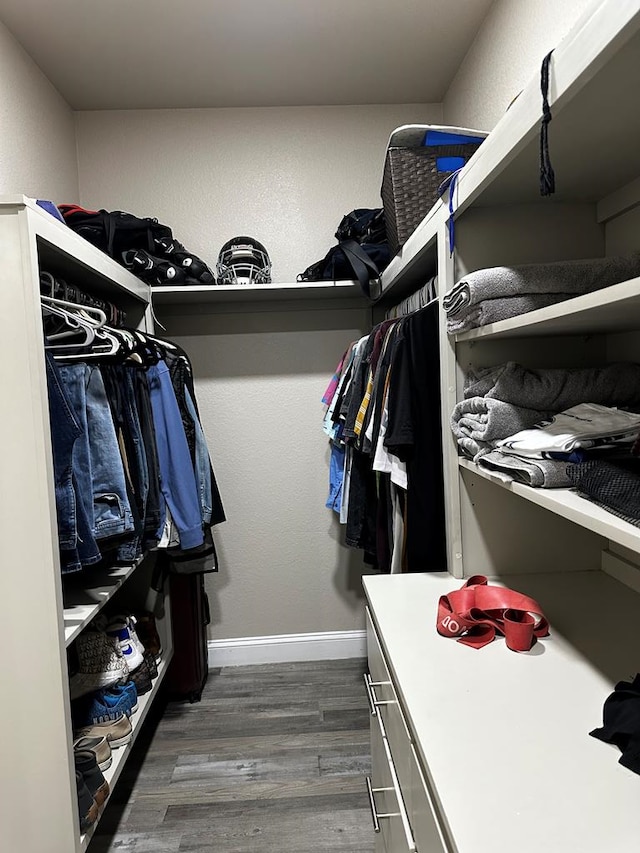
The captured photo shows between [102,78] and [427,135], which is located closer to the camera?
[427,135]

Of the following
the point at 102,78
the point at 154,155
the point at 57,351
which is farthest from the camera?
the point at 154,155

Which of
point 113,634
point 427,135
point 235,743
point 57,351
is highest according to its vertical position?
point 427,135

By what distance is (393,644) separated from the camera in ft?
3.96

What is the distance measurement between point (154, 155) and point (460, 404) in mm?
2147

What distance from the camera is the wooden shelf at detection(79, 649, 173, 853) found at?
4.92ft

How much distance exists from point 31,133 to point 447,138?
1.63 metres

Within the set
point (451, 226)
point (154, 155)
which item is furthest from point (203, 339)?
point (451, 226)

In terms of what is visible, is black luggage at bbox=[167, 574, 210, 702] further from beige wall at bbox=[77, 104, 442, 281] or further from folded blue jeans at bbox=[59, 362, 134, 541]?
beige wall at bbox=[77, 104, 442, 281]

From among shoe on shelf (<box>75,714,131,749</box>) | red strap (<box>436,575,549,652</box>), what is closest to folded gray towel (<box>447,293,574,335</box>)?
red strap (<box>436,575,549,652</box>)

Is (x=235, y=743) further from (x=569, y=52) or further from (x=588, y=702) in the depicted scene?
(x=569, y=52)

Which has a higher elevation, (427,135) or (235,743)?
(427,135)

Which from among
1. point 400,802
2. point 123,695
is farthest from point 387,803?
point 123,695

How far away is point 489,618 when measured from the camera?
125cm

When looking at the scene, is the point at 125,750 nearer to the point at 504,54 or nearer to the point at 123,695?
the point at 123,695
